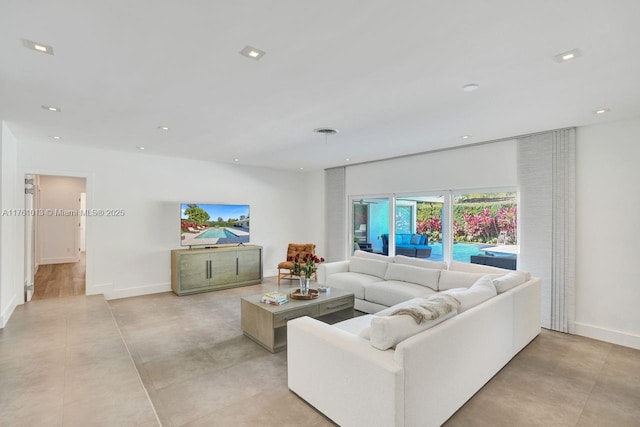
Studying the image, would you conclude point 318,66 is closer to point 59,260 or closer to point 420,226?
point 420,226

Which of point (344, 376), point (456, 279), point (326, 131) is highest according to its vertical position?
point (326, 131)

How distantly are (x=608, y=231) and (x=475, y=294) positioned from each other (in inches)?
91.9

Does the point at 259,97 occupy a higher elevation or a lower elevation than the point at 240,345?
higher

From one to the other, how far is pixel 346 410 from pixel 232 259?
460 cm

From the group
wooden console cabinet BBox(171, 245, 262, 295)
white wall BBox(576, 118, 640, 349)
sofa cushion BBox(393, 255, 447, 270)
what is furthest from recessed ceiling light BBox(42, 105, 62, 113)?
white wall BBox(576, 118, 640, 349)

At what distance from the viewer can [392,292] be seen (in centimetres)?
426

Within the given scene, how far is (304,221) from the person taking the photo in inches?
318

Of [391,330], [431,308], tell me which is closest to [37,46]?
[391,330]

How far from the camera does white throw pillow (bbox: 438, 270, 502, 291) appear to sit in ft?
13.1

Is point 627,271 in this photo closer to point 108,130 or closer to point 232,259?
point 232,259

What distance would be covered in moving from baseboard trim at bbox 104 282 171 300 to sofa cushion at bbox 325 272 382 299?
3094 millimetres

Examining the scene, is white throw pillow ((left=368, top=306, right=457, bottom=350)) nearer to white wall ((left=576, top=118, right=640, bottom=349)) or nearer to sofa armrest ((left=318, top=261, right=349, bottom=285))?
white wall ((left=576, top=118, right=640, bottom=349))

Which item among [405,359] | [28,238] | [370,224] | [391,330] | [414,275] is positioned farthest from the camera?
[370,224]

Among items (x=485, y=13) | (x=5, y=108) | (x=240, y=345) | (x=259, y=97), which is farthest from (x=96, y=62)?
(x=240, y=345)
